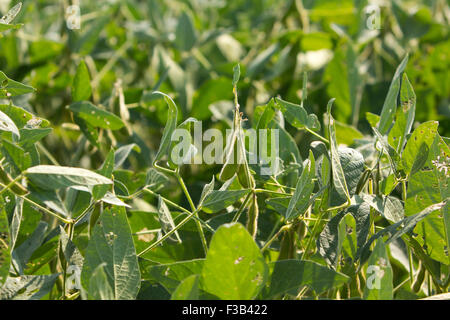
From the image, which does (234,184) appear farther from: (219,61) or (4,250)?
(219,61)

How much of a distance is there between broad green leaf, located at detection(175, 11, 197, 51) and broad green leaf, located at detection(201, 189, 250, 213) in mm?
686

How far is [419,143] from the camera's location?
19.2 inches

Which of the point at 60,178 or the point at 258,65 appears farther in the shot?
the point at 258,65

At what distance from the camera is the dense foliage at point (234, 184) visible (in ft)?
1.41

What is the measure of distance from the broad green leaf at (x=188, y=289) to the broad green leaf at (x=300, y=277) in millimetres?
74

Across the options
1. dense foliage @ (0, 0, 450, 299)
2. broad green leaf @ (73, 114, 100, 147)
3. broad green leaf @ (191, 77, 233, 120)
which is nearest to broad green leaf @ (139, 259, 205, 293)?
dense foliage @ (0, 0, 450, 299)

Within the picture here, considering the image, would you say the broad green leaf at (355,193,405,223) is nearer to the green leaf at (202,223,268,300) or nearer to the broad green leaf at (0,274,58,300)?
the green leaf at (202,223,268,300)

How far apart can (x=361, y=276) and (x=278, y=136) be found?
160 mm

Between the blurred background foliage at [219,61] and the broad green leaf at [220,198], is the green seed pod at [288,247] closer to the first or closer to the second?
the broad green leaf at [220,198]

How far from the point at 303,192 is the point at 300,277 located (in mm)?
67

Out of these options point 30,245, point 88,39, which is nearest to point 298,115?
point 30,245

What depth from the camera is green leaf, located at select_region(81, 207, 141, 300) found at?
0.43 meters

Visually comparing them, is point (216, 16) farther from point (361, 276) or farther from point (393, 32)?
point (361, 276)

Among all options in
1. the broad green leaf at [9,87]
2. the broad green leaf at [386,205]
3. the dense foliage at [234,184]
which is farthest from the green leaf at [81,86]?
the broad green leaf at [386,205]
